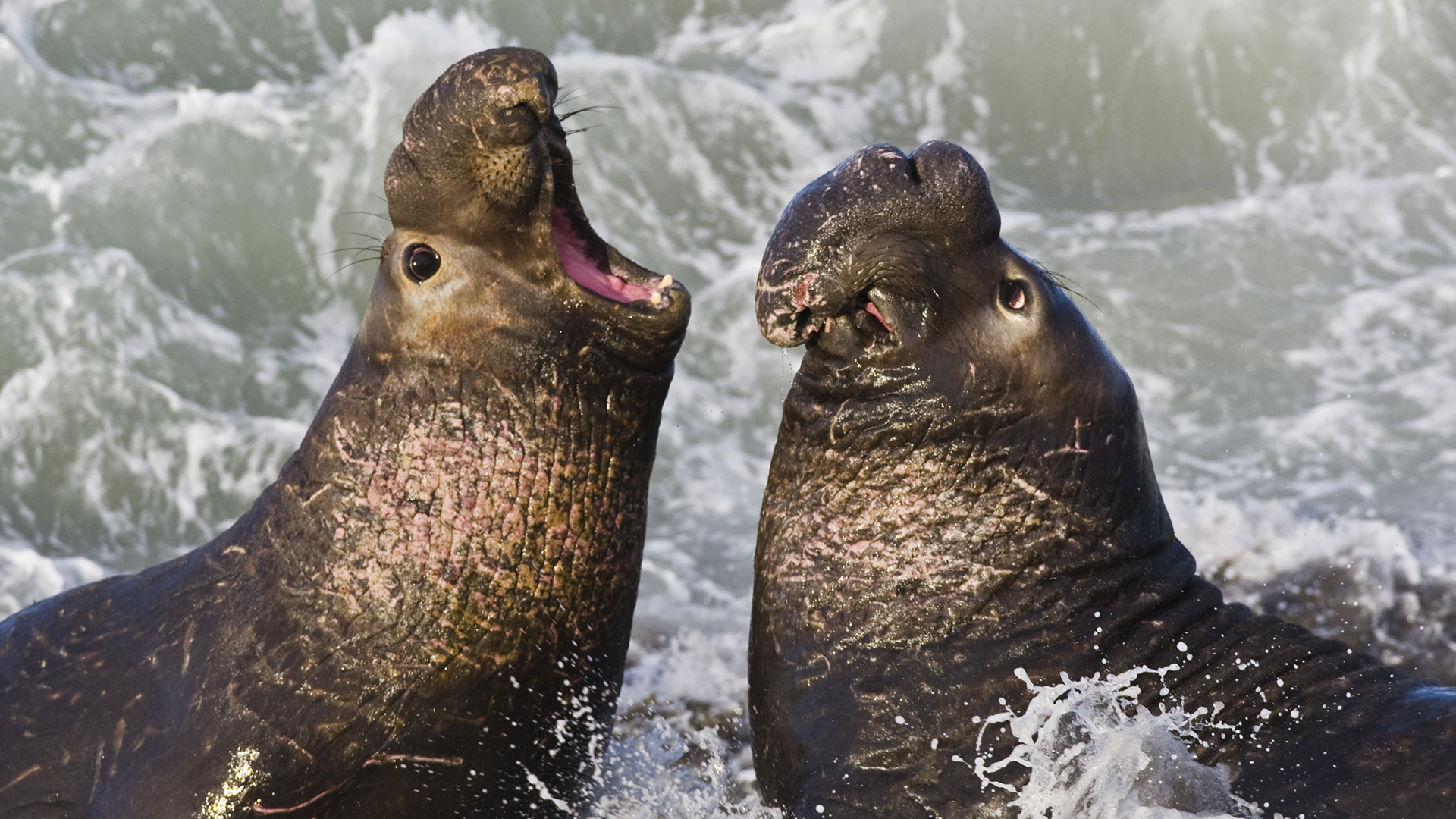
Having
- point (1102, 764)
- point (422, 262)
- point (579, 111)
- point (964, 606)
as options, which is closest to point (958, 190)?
point (964, 606)

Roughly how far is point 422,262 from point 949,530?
1.91 metres

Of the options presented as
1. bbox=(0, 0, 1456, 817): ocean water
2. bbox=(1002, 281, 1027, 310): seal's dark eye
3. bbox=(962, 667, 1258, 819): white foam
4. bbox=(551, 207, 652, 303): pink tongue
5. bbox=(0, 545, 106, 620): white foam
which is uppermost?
bbox=(0, 0, 1456, 817): ocean water

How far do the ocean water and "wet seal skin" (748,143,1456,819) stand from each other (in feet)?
9.43

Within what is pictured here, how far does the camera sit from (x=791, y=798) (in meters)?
4.40

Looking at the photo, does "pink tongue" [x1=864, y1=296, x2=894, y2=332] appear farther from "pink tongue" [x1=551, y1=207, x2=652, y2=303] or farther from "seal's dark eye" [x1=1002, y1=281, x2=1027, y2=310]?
"pink tongue" [x1=551, y1=207, x2=652, y2=303]

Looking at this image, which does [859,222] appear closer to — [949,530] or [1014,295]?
[1014,295]

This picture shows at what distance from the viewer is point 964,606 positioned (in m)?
4.43

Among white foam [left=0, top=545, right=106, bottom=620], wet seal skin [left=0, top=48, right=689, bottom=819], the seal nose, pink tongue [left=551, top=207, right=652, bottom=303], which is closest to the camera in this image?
the seal nose

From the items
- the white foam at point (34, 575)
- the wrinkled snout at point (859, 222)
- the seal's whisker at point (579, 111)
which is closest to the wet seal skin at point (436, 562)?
the seal's whisker at point (579, 111)

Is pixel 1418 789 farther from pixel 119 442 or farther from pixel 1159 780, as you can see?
pixel 119 442

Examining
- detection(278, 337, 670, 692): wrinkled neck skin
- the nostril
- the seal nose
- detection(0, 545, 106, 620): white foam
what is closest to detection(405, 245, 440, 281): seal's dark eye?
detection(278, 337, 670, 692): wrinkled neck skin

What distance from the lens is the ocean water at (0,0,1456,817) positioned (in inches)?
386

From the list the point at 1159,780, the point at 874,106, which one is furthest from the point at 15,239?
the point at 1159,780

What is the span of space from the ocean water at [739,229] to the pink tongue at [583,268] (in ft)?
8.66
